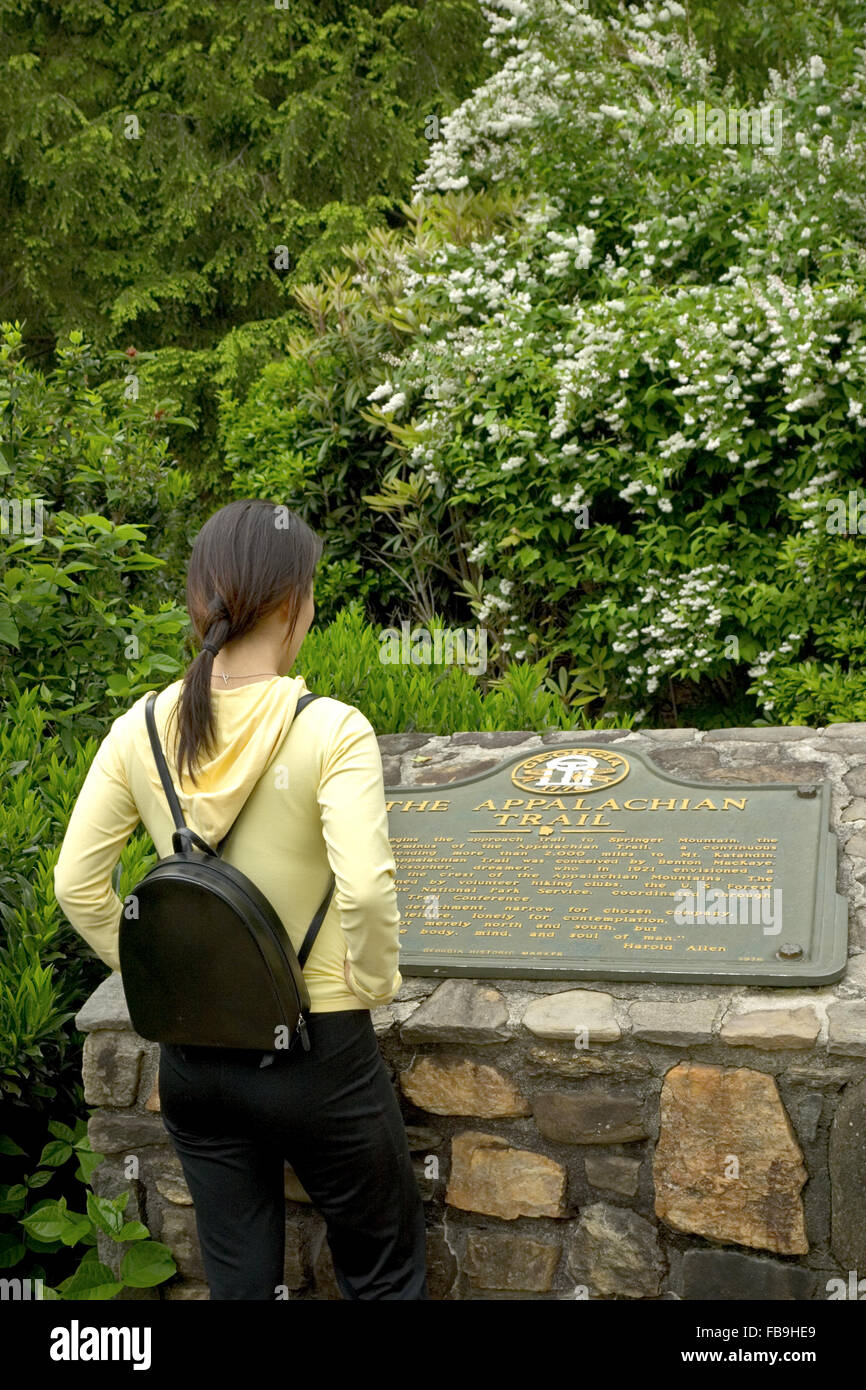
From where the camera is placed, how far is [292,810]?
80.4 inches

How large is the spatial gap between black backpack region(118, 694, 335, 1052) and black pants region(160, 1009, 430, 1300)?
59mm

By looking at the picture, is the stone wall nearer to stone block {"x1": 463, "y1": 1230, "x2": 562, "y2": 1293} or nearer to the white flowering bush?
stone block {"x1": 463, "y1": 1230, "x2": 562, "y2": 1293}

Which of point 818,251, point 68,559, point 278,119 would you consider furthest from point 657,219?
point 278,119

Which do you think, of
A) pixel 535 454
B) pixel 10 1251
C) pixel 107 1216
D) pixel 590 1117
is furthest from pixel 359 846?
pixel 535 454

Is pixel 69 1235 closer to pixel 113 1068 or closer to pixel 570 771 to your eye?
pixel 113 1068

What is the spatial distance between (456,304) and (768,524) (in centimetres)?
208

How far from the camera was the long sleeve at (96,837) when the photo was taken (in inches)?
84.8

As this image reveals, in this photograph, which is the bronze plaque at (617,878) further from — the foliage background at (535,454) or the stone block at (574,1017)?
the foliage background at (535,454)

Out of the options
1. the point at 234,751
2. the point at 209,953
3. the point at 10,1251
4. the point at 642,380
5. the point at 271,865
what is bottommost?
the point at 10,1251

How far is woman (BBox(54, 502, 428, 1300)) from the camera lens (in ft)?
6.59

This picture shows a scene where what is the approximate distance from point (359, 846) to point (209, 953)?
327 mm

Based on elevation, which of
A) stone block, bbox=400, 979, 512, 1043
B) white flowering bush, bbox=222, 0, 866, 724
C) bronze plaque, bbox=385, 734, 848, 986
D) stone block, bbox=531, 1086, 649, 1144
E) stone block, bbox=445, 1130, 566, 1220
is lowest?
stone block, bbox=445, 1130, 566, 1220

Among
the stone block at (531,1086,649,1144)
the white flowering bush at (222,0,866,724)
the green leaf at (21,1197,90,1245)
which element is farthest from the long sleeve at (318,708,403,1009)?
the white flowering bush at (222,0,866,724)

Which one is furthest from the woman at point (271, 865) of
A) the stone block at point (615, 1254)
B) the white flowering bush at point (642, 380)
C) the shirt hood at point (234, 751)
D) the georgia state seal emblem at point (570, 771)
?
the white flowering bush at point (642, 380)
